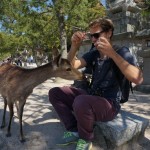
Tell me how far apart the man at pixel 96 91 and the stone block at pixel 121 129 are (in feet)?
0.43

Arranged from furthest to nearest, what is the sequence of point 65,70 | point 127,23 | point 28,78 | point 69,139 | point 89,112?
point 127,23 → point 28,78 → point 65,70 → point 69,139 → point 89,112

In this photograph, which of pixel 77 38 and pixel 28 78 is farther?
pixel 28 78

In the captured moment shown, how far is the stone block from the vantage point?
3.64m

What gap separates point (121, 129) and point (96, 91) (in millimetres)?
585

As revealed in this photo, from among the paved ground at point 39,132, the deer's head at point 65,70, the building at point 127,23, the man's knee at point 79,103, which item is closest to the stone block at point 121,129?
the paved ground at point 39,132

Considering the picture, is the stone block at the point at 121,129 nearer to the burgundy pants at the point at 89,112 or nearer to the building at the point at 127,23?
the burgundy pants at the point at 89,112

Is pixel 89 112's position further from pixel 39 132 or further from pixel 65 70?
pixel 39 132

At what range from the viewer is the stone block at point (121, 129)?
3645 mm

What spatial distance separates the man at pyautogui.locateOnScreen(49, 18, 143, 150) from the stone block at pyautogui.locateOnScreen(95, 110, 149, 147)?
131 millimetres

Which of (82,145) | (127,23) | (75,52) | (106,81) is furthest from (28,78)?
(127,23)

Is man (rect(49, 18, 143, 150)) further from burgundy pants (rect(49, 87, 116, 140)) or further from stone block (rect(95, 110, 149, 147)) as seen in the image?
stone block (rect(95, 110, 149, 147))

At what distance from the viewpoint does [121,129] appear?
366 cm

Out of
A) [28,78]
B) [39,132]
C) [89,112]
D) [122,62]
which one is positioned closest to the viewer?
[122,62]

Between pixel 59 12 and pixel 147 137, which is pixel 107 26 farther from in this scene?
pixel 59 12
